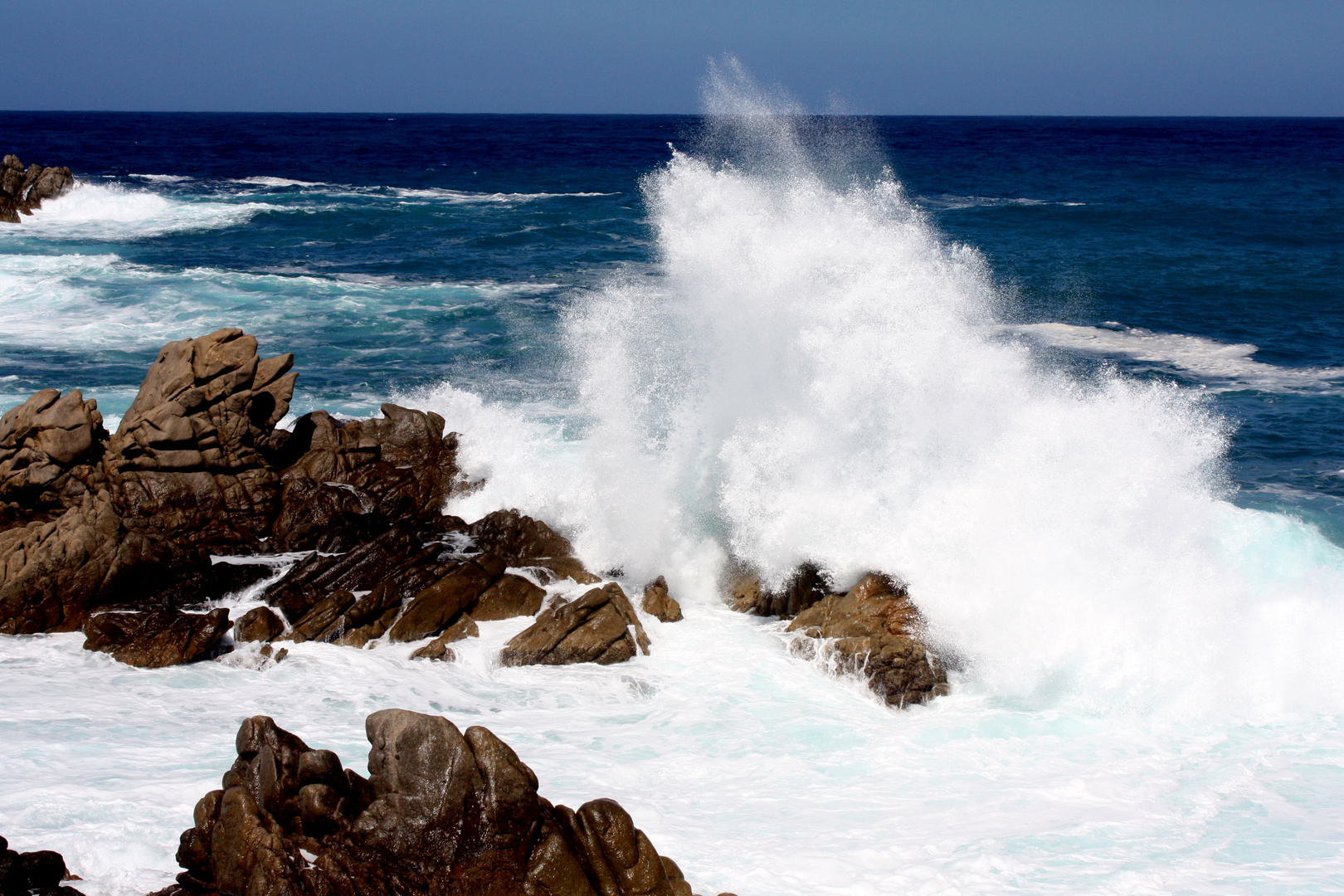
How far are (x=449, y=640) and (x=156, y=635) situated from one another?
2952 mm

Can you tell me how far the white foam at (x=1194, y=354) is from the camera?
2153 centimetres

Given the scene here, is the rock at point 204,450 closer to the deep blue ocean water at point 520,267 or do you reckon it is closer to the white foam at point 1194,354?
A: the deep blue ocean water at point 520,267

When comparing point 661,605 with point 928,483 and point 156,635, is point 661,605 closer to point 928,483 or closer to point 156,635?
point 928,483

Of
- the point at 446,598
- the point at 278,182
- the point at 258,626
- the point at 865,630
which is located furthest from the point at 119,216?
the point at 865,630

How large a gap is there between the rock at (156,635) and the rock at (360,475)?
2.27 meters

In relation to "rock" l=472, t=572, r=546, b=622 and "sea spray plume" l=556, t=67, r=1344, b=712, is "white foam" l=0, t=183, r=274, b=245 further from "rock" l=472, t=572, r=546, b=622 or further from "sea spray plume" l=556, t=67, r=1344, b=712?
"rock" l=472, t=572, r=546, b=622

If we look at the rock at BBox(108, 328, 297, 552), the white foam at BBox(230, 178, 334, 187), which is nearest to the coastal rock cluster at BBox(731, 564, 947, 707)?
the rock at BBox(108, 328, 297, 552)

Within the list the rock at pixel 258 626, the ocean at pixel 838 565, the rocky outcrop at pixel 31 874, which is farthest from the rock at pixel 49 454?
the rocky outcrop at pixel 31 874

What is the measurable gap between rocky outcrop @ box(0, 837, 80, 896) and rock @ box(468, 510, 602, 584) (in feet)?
21.4

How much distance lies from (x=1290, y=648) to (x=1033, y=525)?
9.05 ft

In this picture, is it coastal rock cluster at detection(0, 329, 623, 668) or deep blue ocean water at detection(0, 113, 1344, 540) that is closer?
coastal rock cluster at detection(0, 329, 623, 668)

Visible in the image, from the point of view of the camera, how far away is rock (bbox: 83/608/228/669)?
1067 centimetres

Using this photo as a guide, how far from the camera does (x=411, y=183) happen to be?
60.0 meters

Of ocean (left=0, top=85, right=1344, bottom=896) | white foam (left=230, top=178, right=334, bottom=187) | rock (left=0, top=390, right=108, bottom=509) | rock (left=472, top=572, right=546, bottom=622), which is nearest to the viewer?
ocean (left=0, top=85, right=1344, bottom=896)
